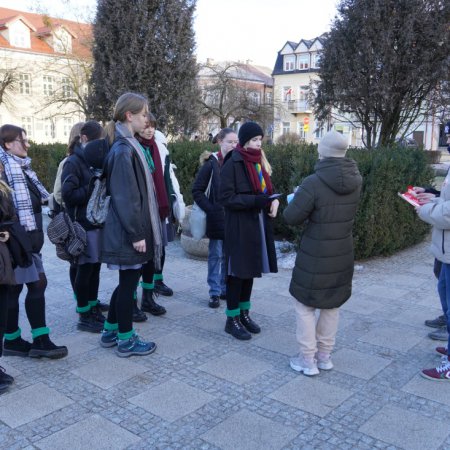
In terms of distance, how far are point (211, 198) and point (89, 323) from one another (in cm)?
180

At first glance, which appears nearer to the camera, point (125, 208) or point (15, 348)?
point (125, 208)

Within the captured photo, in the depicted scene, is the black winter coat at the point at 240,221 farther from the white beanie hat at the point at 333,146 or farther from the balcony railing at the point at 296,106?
the balcony railing at the point at 296,106

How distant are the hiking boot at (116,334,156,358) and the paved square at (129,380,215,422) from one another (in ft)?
1.80

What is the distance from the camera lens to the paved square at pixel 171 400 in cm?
321

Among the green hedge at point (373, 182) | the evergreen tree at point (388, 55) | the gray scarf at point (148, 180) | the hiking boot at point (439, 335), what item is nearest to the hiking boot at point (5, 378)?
the gray scarf at point (148, 180)

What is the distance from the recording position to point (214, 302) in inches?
210

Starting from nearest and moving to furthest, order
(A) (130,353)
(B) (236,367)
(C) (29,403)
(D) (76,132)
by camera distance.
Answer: (C) (29,403)
(B) (236,367)
(A) (130,353)
(D) (76,132)

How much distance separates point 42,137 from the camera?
42.0 m

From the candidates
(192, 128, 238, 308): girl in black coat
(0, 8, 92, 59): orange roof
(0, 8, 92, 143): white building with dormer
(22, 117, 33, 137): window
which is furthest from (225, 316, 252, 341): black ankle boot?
(22, 117, 33, 137): window

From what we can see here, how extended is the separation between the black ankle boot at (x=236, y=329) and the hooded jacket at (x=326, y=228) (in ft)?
3.31

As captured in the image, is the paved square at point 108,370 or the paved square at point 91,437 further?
the paved square at point 108,370

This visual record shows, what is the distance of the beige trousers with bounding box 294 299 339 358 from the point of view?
12.0 feet

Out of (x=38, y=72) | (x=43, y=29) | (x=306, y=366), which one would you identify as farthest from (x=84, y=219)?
(x=43, y=29)

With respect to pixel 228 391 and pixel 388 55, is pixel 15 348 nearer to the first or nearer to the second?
pixel 228 391
